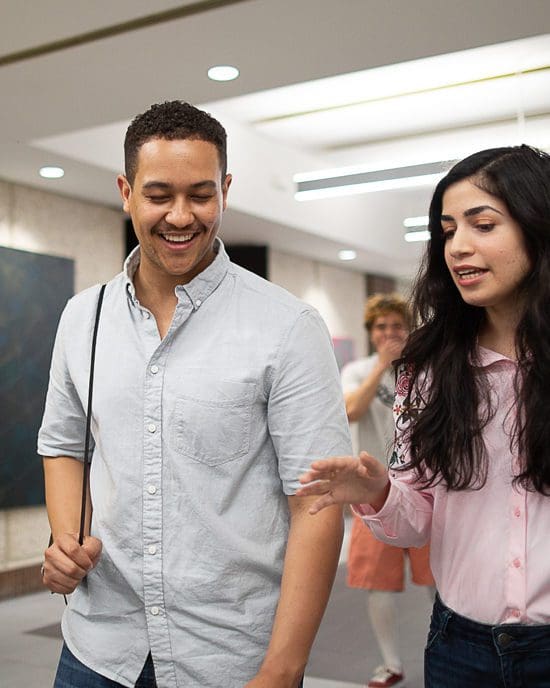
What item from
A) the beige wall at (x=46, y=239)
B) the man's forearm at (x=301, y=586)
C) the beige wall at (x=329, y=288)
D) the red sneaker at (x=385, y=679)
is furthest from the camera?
the beige wall at (x=329, y=288)

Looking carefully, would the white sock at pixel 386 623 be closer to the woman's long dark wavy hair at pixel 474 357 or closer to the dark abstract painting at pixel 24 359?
the woman's long dark wavy hair at pixel 474 357

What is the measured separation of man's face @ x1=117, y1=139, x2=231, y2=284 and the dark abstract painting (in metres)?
4.92

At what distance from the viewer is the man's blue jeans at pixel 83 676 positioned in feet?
4.82

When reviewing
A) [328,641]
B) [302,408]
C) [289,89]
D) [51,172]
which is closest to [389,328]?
[328,641]

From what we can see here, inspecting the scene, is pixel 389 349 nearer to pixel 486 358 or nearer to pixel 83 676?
pixel 486 358

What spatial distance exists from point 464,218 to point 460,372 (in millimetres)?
261

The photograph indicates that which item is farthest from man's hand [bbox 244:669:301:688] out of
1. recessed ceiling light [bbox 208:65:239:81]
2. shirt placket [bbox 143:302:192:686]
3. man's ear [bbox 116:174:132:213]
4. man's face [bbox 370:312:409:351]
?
recessed ceiling light [bbox 208:65:239:81]

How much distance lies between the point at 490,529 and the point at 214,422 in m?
0.48

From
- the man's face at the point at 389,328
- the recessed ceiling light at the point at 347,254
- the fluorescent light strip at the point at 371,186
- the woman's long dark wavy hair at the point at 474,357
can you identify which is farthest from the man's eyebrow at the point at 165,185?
the recessed ceiling light at the point at 347,254

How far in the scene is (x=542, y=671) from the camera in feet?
4.40

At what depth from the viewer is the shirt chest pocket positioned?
147cm

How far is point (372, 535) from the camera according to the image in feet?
11.7

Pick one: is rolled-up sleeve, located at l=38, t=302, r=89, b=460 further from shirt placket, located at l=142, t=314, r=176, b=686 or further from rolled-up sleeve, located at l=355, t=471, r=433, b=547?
rolled-up sleeve, located at l=355, t=471, r=433, b=547

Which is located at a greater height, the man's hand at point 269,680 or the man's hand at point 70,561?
the man's hand at point 70,561
